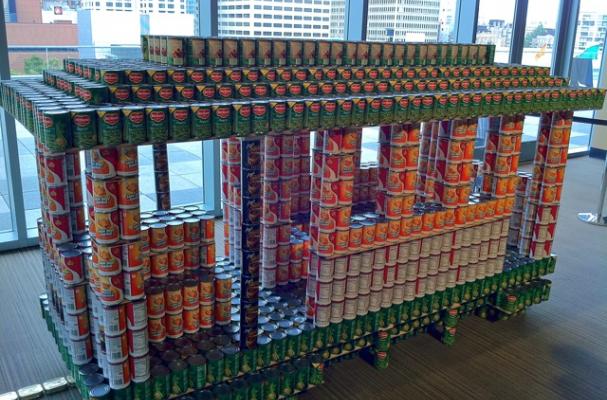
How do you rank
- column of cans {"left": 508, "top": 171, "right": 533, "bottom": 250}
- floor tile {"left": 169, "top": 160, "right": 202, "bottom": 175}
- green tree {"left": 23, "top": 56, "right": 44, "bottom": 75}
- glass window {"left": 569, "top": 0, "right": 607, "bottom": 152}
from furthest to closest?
glass window {"left": 569, "top": 0, "right": 607, "bottom": 152}
floor tile {"left": 169, "top": 160, "right": 202, "bottom": 175}
green tree {"left": 23, "top": 56, "right": 44, "bottom": 75}
column of cans {"left": 508, "top": 171, "right": 533, "bottom": 250}

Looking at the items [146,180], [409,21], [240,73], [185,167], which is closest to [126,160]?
[240,73]

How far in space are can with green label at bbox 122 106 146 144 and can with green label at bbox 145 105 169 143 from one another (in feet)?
0.10

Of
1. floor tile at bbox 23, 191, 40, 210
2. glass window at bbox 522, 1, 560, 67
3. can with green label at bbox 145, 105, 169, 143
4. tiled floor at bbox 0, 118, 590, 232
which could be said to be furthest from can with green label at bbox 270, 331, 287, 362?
glass window at bbox 522, 1, 560, 67

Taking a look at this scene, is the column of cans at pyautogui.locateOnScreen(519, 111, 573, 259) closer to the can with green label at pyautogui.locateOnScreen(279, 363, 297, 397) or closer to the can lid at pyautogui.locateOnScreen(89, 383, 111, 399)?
the can with green label at pyautogui.locateOnScreen(279, 363, 297, 397)

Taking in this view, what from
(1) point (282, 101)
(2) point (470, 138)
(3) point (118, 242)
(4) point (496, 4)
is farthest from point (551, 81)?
(4) point (496, 4)

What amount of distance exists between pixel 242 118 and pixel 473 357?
341 cm

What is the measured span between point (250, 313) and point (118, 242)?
1132 mm

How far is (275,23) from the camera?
8672mm

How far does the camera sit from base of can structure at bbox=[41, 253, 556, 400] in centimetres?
389

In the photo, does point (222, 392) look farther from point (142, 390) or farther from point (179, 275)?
point (179, 275)

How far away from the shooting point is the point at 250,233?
13.0ft

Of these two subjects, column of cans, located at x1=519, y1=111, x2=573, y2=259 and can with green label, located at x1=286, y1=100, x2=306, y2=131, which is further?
column of cans, located at x1=519, y1=111, x2=573, y2=259

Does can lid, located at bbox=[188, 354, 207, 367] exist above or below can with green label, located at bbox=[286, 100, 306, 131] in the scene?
below

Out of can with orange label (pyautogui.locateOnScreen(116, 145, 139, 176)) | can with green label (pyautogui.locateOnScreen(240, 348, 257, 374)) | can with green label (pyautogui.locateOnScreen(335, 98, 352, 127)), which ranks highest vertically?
can with green label (pyautogui.locateOnScreen(335, 98, 352, 127))
